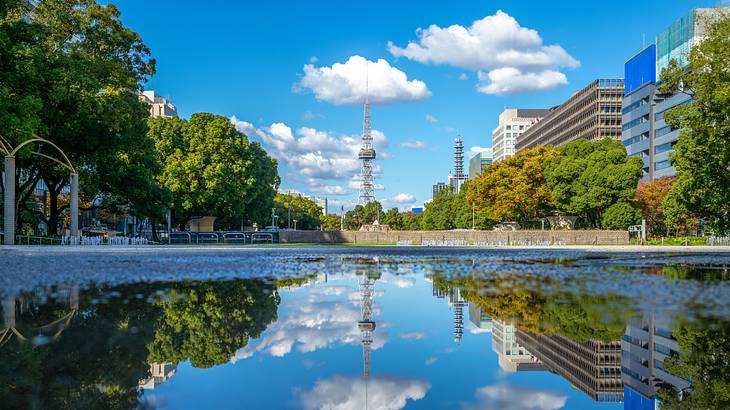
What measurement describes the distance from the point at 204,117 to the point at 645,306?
6264 cm

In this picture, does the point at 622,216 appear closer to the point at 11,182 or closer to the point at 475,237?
the point at 475,237

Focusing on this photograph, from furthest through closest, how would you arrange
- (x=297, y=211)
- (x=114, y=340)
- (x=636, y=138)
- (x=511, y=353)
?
(x=297, y=211), (x=636, y=138), (x=114, y=340), (x=511, y=353)

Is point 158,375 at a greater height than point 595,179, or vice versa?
point 595,179

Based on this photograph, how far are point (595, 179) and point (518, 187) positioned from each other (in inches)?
376

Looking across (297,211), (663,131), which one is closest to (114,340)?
(663,131)

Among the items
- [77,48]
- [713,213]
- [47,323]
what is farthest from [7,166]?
[713,213]

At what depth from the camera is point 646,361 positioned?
5.29 m

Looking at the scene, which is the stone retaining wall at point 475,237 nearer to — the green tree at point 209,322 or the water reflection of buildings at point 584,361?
the green tree at point 209,322

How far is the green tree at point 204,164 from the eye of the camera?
200 ft

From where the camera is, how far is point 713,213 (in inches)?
1412

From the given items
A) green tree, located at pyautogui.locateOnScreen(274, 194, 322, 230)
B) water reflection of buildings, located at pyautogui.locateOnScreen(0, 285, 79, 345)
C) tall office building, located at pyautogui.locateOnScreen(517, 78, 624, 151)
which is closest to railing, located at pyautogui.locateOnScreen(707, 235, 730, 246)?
tall office building, located at pyautogui.locateOnScreen(517, 78, 624, 151)

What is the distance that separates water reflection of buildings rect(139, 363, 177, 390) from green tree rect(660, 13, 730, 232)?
2846cm

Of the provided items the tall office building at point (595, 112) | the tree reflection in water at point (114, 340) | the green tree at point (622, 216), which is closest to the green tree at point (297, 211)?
the tall office building at point (595, 112)

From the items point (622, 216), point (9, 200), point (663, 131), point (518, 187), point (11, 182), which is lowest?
point (622, 216)
